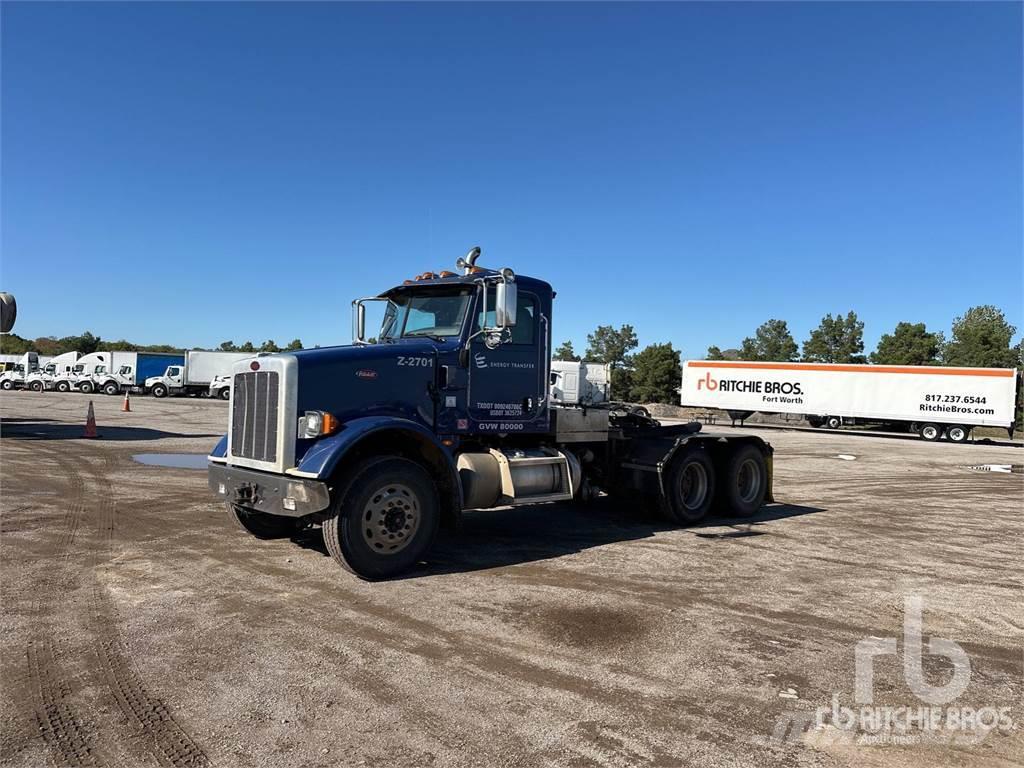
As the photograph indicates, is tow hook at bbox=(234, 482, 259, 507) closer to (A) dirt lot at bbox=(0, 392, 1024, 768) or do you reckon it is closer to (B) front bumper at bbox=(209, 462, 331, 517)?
(B) front bumper at bbox=(209, 462, 331, 517)

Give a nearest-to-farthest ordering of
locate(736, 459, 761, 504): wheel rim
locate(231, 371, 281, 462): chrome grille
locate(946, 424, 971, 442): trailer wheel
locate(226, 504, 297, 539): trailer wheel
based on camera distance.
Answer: locate(231, 371, 281, 462): chrome grille, locate(226, 504, 297, 539): trailer wheel, locate(736, 459, 761, 504): wheel rim, locate(946, 424, 971, 442): trailer wheel

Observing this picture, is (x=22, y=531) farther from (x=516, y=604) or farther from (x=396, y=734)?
(x=396, y=734)

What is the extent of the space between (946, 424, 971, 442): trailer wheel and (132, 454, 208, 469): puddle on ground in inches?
1272

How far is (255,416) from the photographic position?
255 inches

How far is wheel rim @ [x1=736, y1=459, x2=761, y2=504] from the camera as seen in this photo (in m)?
10.2

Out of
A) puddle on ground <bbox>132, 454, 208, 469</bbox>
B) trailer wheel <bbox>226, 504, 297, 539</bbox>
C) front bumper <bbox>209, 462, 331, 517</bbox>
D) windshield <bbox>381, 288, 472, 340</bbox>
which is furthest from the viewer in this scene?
puddle on ground <bbox>132, 454, 208, 469</bbox>

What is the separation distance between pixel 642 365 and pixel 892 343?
22587 mm

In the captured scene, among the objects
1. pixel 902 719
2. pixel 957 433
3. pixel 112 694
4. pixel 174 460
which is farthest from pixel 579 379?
pixel 112 694

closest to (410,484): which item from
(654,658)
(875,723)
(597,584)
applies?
(597,584)

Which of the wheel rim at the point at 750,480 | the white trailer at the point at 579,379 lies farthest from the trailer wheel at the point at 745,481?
the white trailer at the point at 579,379

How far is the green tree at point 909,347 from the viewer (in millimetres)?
59031

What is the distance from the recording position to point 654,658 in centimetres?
448

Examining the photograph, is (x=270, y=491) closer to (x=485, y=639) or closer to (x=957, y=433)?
(x=485, y=639)

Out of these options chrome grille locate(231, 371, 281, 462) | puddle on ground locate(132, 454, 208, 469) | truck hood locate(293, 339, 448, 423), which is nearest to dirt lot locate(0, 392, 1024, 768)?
chrome grille locate(231, 371, 281, 462)
